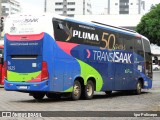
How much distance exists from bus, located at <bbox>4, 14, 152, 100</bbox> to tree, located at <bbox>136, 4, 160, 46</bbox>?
4605cm

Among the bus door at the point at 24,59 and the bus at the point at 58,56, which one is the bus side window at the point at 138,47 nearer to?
the bus at the point at 58,56

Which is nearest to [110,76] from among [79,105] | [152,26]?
[79,105]

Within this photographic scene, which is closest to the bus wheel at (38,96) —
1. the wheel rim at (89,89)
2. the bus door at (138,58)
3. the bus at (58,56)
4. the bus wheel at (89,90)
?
the bus at (58,56)

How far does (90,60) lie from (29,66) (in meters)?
3.48

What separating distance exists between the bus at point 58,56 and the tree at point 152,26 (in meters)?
46.1

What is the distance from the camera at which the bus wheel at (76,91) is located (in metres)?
18.3

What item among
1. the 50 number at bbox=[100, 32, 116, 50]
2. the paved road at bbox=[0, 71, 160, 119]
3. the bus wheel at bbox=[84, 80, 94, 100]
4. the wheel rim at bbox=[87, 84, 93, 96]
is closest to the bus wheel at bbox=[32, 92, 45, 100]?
the paved road at bbox=[0, 71, 160, 119]

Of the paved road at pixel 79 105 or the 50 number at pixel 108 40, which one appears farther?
the 50 number at pixel 108 40

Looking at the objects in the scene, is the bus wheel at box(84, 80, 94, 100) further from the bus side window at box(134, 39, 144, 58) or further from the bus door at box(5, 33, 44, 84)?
the bus side window at box(134, 39, 144, 58)

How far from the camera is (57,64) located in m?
17.2

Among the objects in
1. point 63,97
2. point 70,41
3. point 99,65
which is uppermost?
point 70,41

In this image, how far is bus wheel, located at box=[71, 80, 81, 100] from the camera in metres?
18.3

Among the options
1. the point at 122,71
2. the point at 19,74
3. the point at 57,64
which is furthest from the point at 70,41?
the point at 122,71

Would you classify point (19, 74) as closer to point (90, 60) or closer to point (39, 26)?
point (39, 26)
